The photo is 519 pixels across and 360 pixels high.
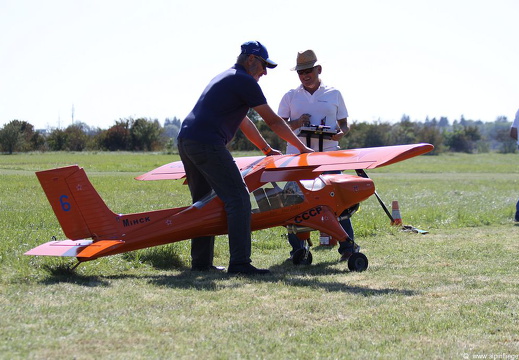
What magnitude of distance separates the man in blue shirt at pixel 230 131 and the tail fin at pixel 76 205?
1.02 metres

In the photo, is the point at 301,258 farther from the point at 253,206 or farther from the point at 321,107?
the point at 321,107

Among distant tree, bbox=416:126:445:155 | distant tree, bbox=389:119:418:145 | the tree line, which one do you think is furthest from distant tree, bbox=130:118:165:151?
distant tree, bbox=416:126:445:155

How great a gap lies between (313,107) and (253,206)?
1854 mm

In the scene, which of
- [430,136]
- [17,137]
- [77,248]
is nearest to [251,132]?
[77,248]

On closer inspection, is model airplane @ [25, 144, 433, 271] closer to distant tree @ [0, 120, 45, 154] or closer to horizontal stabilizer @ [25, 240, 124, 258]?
horizontal stabilizer @ [25, 240, 124, 258]

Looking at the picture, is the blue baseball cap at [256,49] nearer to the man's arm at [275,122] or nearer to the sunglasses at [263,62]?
the sunglasses at [263,62]

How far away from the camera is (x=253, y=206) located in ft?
23.7

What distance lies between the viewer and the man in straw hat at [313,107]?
8.22 metres

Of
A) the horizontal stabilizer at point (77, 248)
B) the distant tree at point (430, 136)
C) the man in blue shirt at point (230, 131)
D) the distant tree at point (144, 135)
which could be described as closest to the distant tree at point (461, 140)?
the distant tree at point (430, 136)

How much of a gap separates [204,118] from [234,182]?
0.70 m

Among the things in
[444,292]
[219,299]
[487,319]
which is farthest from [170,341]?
[444,292]

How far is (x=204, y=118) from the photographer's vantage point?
6570 mm

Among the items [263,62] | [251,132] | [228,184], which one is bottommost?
[228,184]

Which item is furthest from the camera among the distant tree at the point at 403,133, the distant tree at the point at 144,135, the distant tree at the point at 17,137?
the distant tree at the point at 403,133
